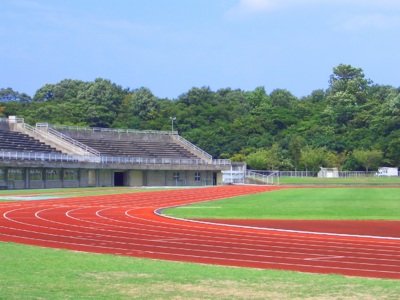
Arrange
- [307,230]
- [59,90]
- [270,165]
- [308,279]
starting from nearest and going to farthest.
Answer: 1. [308,279]
2. [307,230]
3. [270,165]
4. [59,90]

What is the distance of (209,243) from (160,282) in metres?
7.12

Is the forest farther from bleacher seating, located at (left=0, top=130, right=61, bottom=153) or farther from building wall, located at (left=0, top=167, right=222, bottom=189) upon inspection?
bleacher seating, located at (left=0, top=130, right=61, bottom=153)

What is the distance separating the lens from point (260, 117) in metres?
121

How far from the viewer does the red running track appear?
16281 millimetres

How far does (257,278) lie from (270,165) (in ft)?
294

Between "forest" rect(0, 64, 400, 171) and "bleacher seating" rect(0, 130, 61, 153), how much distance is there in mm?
29099

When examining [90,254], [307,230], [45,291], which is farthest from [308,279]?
[307,230]

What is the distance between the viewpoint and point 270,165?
103 meters

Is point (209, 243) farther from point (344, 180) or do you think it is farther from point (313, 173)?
point (313, 173)

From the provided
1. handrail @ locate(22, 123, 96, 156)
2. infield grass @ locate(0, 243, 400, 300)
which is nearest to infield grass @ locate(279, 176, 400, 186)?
handrail @ locate(22, 123, 96, 156)

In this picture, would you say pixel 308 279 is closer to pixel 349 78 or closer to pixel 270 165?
pixel 270 165

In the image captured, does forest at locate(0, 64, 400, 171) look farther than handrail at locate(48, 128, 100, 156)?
Yes

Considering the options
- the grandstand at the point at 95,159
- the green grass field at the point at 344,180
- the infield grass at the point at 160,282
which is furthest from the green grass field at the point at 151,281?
the green grass field at the point at 344,180

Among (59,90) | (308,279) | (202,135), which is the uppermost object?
(59,90)
